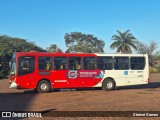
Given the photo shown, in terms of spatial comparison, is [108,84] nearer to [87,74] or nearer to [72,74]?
[87,74]

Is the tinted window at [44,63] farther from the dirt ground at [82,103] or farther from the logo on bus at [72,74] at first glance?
the dirt ground at [82,103]

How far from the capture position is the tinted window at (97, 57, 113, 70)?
24.9 m

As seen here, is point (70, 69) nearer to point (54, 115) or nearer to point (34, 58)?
point (34, 58)

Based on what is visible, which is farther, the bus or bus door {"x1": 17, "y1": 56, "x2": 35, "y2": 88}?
the bus

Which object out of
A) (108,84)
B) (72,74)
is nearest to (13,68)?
(72,74)

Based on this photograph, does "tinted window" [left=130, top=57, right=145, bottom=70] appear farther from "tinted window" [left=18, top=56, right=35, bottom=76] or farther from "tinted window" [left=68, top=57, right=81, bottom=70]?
"tinted window" [left=18, top=56, right=35, bottom=76]

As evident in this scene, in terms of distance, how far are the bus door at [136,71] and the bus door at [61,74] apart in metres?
4.35

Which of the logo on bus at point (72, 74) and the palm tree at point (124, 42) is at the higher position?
the palm tree at point (124, 42)

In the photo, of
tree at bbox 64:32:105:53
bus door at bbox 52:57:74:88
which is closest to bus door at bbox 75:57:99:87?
bus door at bbox 52:57:74:88

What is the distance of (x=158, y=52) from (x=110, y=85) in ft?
248

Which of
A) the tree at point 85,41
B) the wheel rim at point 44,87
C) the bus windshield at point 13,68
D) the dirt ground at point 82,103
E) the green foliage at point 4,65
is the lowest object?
the dirt ground at point 82,103

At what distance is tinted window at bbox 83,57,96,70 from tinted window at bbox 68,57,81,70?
444mm

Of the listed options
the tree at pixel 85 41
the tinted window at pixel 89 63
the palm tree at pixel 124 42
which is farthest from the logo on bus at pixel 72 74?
the tree at pixel 85 41

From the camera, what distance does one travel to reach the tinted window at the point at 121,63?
25.3 m
